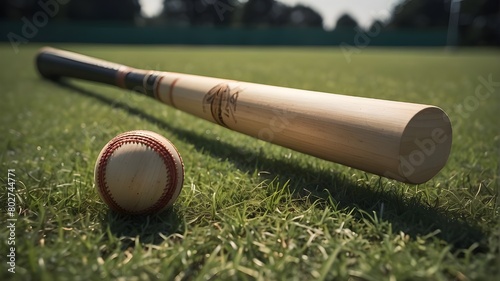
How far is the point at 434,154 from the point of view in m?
1.89

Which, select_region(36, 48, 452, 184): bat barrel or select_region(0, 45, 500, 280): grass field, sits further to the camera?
select_region(36, 48, 452, 184): bat barrel

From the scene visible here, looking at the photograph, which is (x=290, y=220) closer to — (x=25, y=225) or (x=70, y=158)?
(x=25, y=225)

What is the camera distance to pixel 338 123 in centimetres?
205

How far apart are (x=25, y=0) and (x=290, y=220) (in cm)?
5282

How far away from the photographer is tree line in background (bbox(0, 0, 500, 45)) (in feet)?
142

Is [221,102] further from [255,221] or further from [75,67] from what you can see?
[75,67]

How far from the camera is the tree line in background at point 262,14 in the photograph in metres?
43.4

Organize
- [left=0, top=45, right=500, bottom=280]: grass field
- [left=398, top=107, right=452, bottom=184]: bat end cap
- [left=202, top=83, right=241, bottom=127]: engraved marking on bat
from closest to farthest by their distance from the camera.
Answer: [left=0, top=45, right=500, bottom=280]: grass field → [left=398, top=107, right=452, bottom=184]: bat end cap → [left=202, top=83, right=241, bottom=127]: engraved marking on bat

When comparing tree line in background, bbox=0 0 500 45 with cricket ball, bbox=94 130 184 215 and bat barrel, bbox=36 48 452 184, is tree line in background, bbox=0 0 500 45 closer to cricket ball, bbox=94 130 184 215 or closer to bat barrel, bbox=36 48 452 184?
→ bat barrel, bbox=36 48 452 184

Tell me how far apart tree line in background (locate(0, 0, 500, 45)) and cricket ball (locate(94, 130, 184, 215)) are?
1439 inches

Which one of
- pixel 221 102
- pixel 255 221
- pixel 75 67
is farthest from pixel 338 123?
pixel 75 67

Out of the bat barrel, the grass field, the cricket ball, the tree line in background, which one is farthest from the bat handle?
the tree line in background

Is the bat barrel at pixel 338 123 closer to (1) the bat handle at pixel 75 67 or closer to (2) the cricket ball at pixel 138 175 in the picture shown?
(2) the cricket ball at pixel 138 175

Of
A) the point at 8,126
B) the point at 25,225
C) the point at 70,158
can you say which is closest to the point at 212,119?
the point at 70,158
